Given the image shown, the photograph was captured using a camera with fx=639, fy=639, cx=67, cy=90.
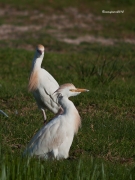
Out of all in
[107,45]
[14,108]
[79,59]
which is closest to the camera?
[14,108]

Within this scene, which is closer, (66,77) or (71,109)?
(71,109)

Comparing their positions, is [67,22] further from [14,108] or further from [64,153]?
[64,153]

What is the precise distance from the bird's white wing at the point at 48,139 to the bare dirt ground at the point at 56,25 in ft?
30.9

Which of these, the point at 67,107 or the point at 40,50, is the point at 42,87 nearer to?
the point at 40,50

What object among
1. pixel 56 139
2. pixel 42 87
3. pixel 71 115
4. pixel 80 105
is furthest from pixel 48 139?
pixel 80 105

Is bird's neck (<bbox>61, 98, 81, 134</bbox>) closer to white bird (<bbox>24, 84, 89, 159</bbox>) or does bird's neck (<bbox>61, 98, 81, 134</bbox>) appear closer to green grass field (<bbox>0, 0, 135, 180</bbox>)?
white bird (<bbox>24, 84, 89, 159</bbox>)

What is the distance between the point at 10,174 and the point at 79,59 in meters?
8.92

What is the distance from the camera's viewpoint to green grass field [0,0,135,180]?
5910 millimetres

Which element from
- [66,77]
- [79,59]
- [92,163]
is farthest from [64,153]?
[79,59]

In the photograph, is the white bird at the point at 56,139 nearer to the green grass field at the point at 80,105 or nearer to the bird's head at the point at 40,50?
the green grass field at the point at 80,105

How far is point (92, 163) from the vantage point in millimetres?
5996

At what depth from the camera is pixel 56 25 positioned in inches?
765

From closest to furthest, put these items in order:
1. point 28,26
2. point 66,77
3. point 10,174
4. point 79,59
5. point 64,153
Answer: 1. point 10,174
2. point 64,153
3. point 66,77
4. point 79,59
5. point 28,26

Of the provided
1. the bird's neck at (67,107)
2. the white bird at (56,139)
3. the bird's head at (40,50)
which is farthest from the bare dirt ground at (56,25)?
the white bird at (56,139)
